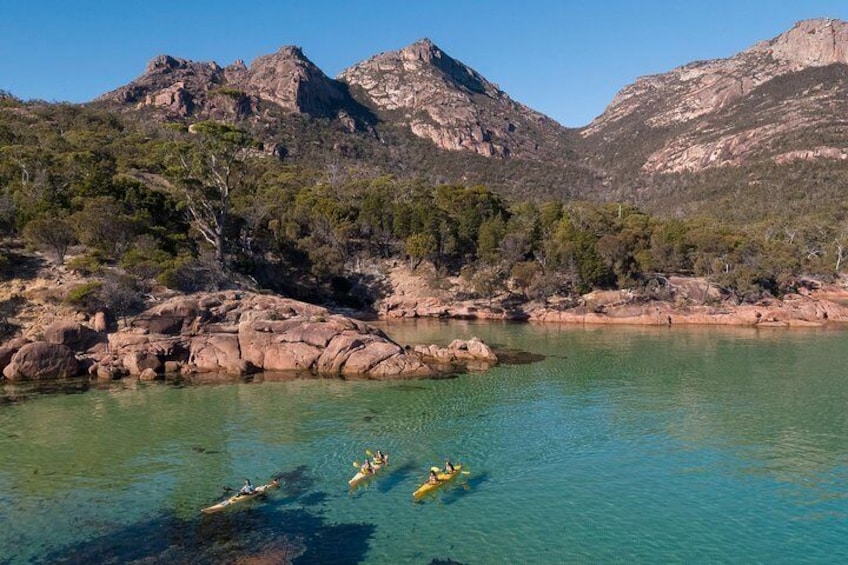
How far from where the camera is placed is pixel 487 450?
2830 cm

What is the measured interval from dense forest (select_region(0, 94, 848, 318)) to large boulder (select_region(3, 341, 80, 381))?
5.72 m

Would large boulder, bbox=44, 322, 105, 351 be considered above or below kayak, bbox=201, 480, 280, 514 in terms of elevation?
above

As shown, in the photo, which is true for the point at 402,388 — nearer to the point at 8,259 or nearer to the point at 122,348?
the point at 122,348

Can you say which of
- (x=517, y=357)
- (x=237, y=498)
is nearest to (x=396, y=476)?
(x=237, y=498)

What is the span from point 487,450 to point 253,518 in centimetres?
1172

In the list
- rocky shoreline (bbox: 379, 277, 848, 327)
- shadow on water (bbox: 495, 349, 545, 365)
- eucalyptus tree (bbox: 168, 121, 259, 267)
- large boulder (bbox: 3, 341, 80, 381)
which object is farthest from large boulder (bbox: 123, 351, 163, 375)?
rocky shoreline (bbox: 379, 277, 848, 327)

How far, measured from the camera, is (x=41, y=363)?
4200 cm

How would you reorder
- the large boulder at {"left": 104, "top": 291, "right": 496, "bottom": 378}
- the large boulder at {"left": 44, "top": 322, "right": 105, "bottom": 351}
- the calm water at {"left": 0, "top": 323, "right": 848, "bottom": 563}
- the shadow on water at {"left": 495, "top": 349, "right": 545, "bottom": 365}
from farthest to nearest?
the shadow on water at {"left": 495, "top": 349, "right": 545, "bottom": 365} < the large boulder at {"left": 104, "top": 291, "right": 496, "bottom": 378} < the large boulder at {"left": 44, "top": 322, "right": 105, "bottom": 351} < the calm water at {"left": 0, "top": 323, "right": 848, "bottom": 563}

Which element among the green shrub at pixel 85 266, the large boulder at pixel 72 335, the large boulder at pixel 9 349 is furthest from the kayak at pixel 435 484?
the green shrub at pixel 85 266

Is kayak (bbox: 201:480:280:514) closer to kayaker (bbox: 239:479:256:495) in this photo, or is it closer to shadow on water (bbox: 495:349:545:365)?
kayaker (bbox: 239:479:256:495)

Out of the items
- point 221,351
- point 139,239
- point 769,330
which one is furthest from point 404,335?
point 769,330

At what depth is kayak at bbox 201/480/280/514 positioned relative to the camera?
21.6 meters

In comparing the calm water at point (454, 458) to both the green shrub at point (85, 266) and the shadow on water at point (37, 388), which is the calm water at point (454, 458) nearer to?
the shadow on water at point (37, 388)

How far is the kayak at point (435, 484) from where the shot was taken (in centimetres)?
2269
